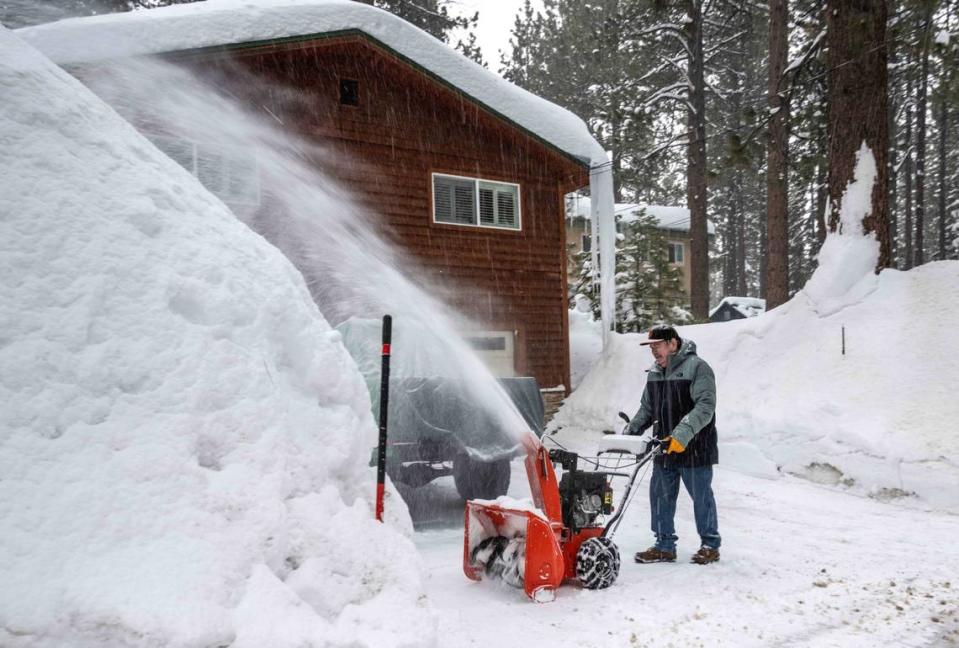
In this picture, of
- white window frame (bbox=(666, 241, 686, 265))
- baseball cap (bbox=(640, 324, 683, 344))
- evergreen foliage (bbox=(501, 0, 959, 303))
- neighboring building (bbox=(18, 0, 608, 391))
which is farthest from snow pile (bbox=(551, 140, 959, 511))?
white window frame (bbox=(666, 241, 686, 265))

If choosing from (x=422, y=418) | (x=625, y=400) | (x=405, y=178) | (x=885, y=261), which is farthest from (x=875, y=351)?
(x=405, y=178)

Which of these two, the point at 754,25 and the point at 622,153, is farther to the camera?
the point at 754,25

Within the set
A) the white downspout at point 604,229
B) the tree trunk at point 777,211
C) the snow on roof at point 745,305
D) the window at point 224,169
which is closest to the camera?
the window at point 224,169

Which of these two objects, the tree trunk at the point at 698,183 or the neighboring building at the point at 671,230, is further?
the neighboring building at the point at 671,230

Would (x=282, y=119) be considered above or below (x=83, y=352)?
above

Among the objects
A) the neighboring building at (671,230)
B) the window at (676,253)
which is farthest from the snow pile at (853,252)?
the window at (676,253)

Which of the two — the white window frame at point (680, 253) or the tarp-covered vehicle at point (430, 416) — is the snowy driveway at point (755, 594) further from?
the white window frame at point (680, 253)

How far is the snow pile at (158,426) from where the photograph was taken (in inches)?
92.1

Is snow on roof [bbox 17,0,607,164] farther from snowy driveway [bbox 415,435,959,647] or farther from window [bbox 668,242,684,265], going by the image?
window [bbox 668,242,684,265]

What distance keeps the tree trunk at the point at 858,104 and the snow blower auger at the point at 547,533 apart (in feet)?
24.0

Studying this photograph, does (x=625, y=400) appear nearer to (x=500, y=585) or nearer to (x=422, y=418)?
(x=422, y=418)

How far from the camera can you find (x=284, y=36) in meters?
10.8

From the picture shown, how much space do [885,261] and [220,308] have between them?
995cm

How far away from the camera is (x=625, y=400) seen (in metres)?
12.5
